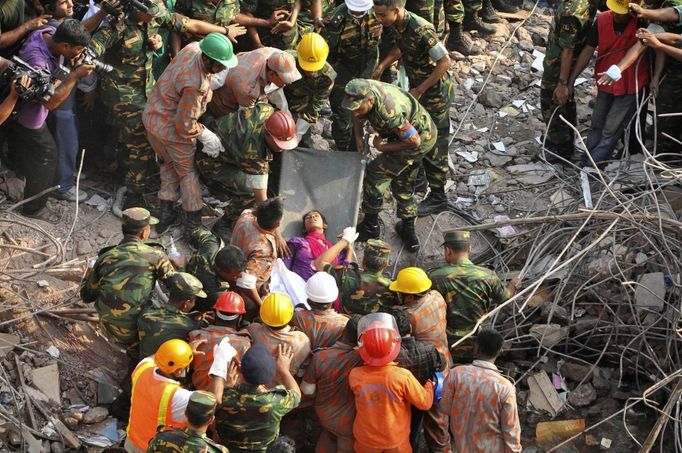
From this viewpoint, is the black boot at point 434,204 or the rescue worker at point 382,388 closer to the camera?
the rescue worker at point 382,388

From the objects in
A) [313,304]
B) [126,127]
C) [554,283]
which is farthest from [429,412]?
[126,127]

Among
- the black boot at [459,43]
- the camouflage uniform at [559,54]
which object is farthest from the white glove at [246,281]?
the black boot at [459,43]

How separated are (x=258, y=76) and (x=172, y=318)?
226 centimetres

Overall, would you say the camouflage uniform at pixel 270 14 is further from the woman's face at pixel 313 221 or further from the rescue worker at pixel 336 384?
the rescue worker at pixel 336 384

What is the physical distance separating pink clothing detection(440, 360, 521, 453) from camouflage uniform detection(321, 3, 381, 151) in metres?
3.41

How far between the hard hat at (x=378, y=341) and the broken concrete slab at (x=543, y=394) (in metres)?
1.98

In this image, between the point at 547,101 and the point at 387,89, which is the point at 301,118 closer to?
the point at 387,89

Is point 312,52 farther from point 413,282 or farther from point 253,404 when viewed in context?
point 253,404

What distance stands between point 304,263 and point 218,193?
4.59ft

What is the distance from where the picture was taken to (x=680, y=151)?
9.33m

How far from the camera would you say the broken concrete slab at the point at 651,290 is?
778cm

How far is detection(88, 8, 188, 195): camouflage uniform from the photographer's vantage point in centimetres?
805

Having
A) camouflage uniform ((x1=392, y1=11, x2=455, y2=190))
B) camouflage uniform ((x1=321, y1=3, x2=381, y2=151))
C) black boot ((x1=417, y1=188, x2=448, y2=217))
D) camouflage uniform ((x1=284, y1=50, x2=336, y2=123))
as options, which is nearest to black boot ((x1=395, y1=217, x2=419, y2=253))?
black boot ((x1=417, y1=188, x2=448, y2=217))

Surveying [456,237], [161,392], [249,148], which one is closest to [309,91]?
[249,148]
